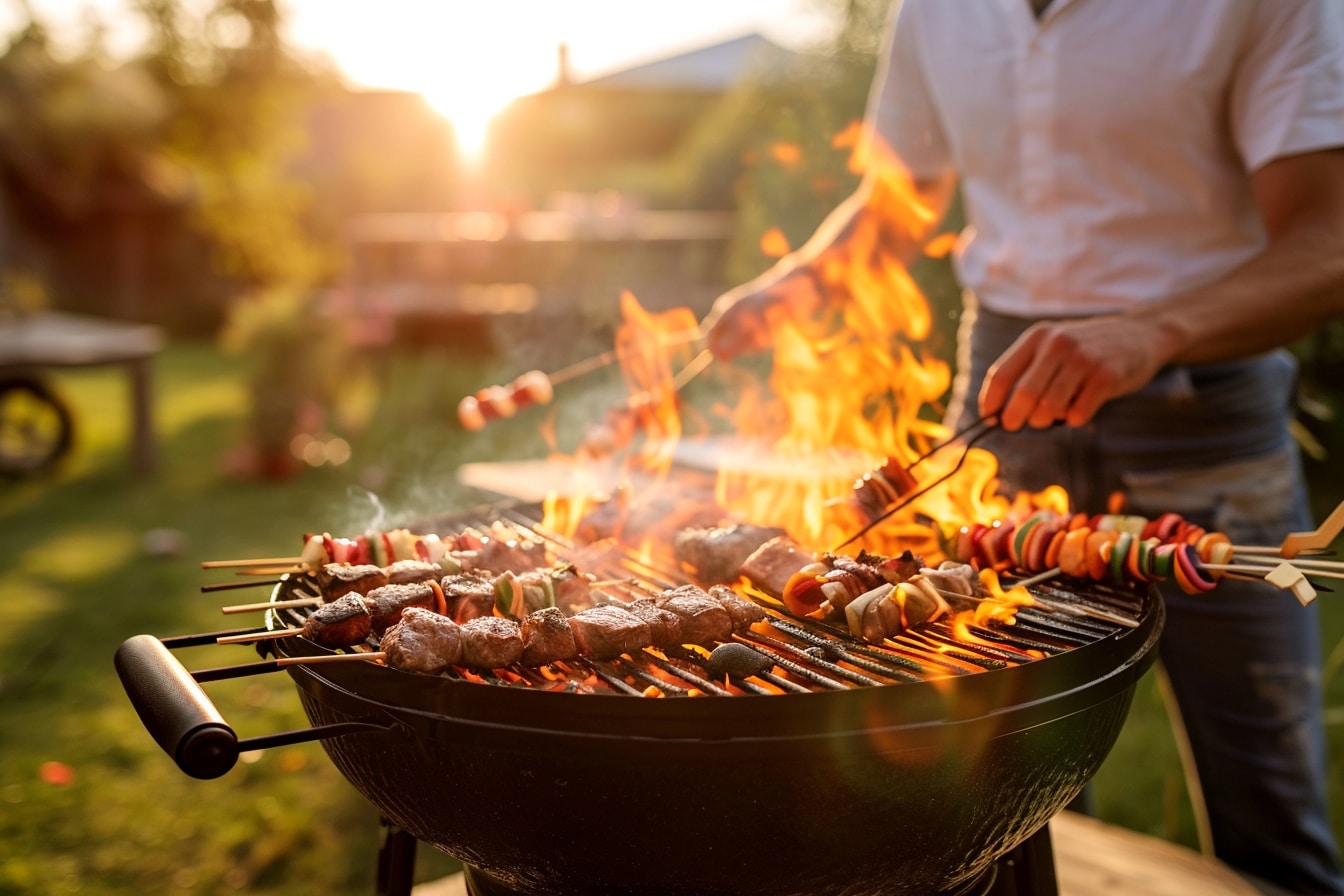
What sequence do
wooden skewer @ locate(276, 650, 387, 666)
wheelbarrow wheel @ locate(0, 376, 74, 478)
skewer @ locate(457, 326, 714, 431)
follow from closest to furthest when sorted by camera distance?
wooden skewer @ locate(276, 650, 387, 666)
skewer @ locate(457, 326, 714, 431)
wheelbarrow wheel @ locate(0, 376, 74, 478)

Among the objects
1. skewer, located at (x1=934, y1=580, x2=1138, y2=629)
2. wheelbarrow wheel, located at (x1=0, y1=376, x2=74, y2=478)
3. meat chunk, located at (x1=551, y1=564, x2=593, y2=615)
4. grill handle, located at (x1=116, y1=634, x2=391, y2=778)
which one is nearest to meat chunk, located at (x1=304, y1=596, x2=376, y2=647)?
grill handle, located at (x1=116, y1=634, x2=391, y2=778)

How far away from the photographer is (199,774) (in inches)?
53.0

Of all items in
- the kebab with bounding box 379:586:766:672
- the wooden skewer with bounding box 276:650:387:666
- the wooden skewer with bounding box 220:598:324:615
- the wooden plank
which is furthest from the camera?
the wooden plank

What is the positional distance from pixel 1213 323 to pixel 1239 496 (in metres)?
0.54

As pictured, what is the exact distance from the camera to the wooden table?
8258 mm

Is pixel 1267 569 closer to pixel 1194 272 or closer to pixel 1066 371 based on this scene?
pixel 1066 371

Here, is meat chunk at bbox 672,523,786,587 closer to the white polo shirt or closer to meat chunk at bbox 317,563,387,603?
meat chunk at bbox 317,563,387,603

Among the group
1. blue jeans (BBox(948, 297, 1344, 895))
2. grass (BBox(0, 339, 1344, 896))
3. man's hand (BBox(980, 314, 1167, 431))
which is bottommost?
grass (BBox(0, 339, 1344, 896))

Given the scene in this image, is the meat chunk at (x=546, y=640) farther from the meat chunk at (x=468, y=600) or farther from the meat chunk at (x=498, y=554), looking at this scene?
the meat chunk at (x=498, y=554)

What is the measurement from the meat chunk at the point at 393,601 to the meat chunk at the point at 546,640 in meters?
0.24

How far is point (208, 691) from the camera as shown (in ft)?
16.2

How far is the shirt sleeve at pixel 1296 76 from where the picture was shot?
2.20 m

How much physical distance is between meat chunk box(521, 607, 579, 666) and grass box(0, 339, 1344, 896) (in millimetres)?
898

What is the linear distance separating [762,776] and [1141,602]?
88 centimetres
